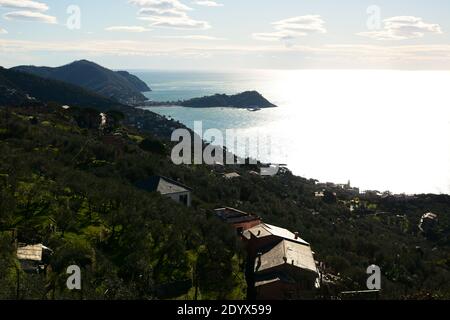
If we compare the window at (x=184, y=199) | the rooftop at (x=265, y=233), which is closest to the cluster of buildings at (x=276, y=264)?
the rooftop at (x=265, y=233)

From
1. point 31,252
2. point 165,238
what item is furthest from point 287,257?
point 31,252

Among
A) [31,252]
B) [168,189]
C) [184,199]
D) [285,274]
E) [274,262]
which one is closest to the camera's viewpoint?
[31,252]

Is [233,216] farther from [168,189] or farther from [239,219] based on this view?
[168,189]

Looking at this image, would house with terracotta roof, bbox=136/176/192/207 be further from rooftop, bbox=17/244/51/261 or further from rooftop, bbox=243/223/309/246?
rooftop, bbox=17/244/51/261

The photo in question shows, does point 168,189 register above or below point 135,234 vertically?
below

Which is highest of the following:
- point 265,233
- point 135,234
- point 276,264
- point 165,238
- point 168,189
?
point 135,234

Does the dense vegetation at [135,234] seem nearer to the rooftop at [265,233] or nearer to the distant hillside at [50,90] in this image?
the rooftop at [265,233]

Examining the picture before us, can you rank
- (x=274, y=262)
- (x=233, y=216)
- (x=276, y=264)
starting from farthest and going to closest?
(x=233, y=216), (x=274, y=262), (x=276, y=264)

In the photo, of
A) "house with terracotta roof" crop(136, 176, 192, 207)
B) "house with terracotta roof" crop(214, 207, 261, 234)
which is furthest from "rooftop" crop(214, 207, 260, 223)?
"house with terracotta roof" crop(136, 176, 192, 207)

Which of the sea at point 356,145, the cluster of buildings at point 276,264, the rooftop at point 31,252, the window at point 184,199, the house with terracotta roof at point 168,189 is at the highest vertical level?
the rooftop at point 31,252
